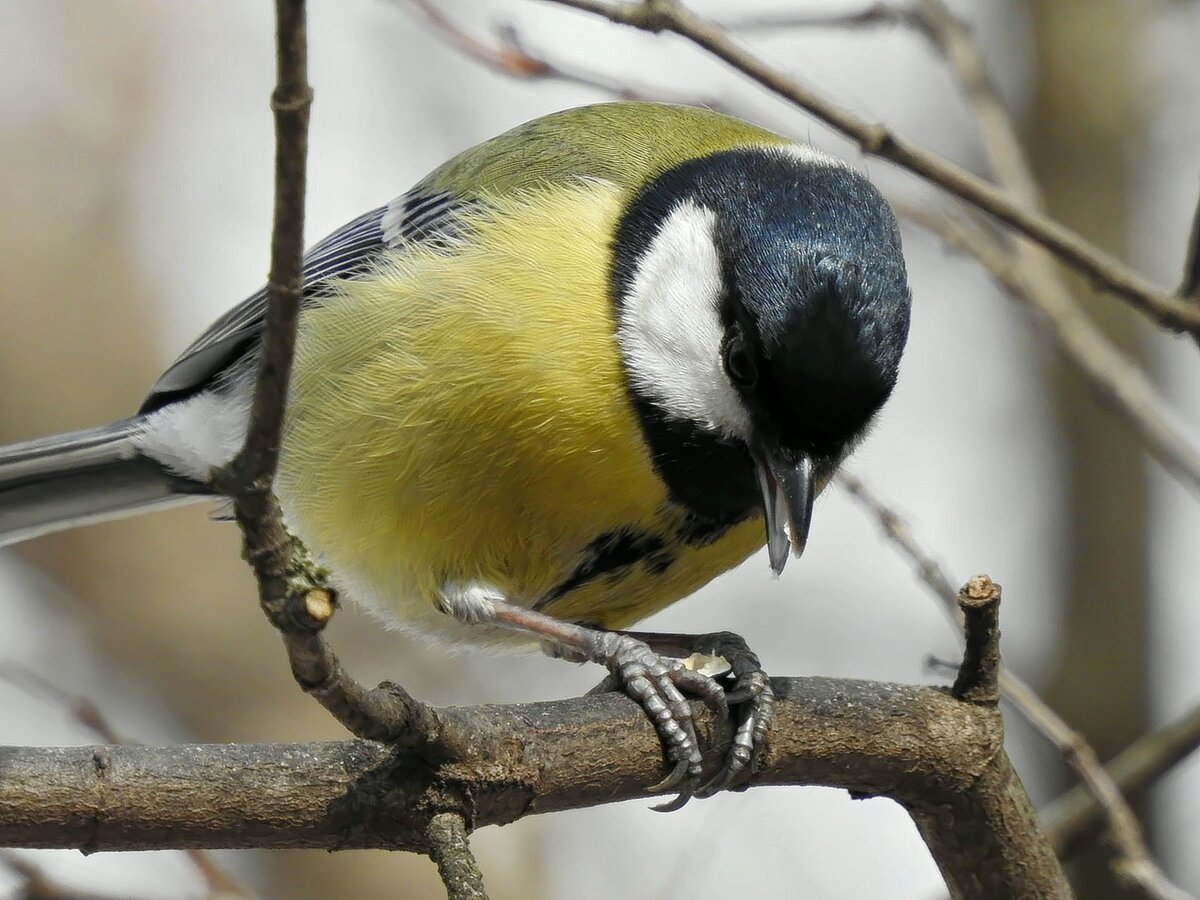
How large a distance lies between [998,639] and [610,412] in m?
0.81

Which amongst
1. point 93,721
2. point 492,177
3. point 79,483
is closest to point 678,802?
point 93,721

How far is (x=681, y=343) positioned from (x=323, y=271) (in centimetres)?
107

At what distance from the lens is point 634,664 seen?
2.61m

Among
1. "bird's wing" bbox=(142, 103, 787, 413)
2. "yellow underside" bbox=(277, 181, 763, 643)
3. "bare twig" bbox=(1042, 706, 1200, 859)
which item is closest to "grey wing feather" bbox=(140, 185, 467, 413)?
"bird's wing" bbox=(142, 103, 787, 413)

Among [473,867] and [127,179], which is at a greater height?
[127,179]

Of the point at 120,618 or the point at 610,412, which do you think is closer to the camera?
the point at 610,412

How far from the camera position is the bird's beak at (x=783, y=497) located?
2500mm

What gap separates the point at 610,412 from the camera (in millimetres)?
2643

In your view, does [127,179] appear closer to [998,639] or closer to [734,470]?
[734,470]

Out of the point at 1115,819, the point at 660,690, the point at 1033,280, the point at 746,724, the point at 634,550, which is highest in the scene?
the point at 1033,280

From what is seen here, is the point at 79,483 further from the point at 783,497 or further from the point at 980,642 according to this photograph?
the point at 980,642

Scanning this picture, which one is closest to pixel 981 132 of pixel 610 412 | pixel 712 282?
pixel 712 282

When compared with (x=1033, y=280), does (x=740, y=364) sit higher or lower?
lower

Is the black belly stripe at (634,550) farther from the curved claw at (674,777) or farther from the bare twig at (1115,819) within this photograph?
the bare twig at (1115,819)
